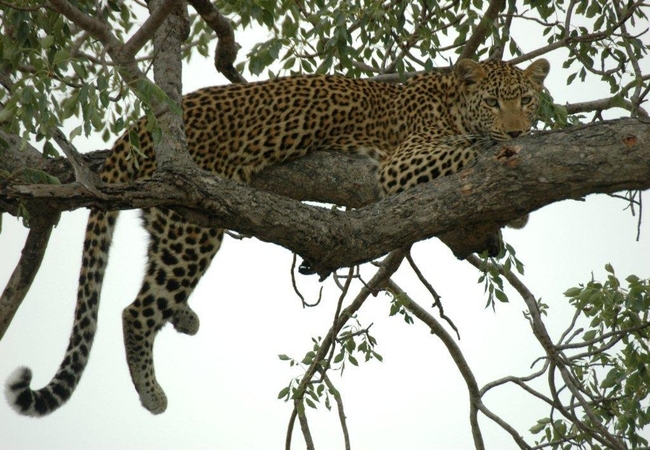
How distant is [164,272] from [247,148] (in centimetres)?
103

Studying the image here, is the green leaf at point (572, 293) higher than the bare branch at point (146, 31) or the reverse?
higher

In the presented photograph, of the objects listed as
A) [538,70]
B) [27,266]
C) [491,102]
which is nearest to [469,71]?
[491,102]

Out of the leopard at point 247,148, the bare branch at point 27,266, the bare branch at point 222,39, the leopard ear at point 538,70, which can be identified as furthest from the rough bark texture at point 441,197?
the leopard ear at point 538,70

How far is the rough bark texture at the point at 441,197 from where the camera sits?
190 inches

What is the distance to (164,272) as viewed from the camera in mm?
6875

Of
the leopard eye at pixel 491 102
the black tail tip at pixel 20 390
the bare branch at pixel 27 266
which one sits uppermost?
the leopard eye at pixel 491 102

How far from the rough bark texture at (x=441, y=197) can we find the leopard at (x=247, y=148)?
1278 millimetres

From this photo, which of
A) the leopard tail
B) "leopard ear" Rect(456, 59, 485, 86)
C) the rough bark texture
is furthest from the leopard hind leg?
"leopard ear" Rect(456, 59, 485, 86)

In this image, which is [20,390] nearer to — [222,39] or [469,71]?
[222,39]

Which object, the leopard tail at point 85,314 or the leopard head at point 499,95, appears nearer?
the leopard tail at point 85,314

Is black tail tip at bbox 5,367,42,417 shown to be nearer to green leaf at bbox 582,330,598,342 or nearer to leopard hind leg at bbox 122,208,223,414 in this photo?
leopard hind leg at bbox 122,208,223,414

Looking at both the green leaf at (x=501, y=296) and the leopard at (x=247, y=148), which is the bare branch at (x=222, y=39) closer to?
the leopard at (x=247, y=148)

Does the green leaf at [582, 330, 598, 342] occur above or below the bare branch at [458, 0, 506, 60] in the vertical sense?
below

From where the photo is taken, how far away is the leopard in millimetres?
6754
